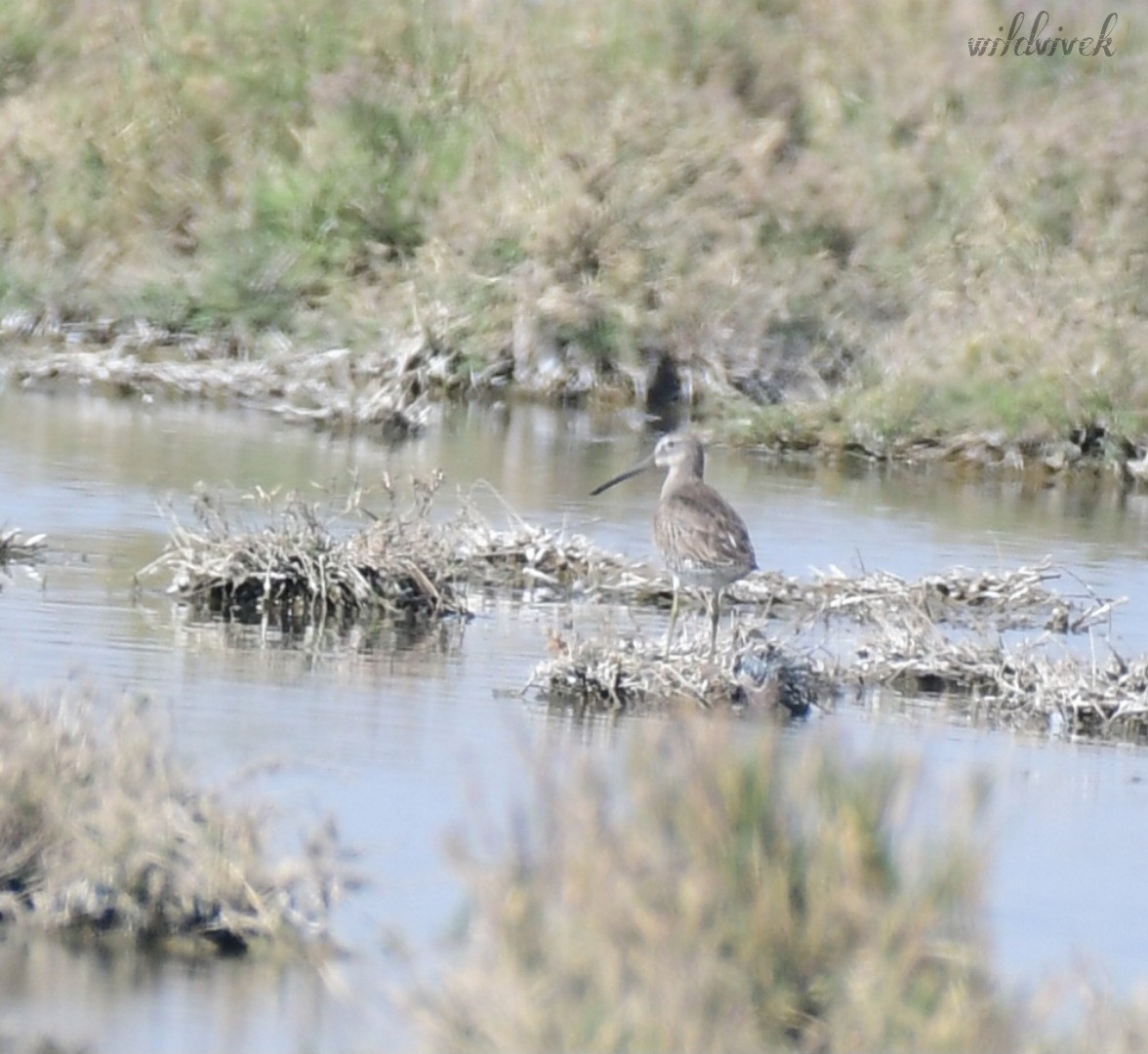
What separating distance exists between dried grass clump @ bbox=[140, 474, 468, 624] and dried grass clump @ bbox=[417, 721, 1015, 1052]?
6409 mm

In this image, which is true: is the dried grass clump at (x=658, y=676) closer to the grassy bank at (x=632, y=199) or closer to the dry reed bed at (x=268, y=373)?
the grassy bank at (x=632, y=199)

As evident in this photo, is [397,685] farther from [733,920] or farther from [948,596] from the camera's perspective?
[733,920]

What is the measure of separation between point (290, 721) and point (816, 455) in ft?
Answer: 39.3

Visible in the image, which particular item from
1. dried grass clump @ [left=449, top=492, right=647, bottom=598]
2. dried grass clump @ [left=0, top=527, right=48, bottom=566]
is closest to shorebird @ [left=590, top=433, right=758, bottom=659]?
dried grass clump @ [left=449, top=492, right=647, bottom=598]

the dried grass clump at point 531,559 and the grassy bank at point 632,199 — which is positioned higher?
the grassy bank at point 632,199

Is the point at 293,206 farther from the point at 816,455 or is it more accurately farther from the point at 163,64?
the point at 816,455

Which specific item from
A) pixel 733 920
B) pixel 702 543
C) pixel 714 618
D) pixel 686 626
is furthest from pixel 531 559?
pixel 733 920

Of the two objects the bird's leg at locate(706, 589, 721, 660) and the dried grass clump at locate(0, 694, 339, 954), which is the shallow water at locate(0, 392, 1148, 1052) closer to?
the dried grass clump at locate(0, 694, 339, 954)

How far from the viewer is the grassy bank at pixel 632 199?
76.0ft

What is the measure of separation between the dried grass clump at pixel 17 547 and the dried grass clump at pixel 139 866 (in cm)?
633

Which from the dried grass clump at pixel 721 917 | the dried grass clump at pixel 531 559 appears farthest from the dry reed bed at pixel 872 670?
the dried grass clump at pixel 721 917

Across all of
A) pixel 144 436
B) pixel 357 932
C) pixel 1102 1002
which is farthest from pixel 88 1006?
pixel 144 436

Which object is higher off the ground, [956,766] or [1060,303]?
[1060,303]

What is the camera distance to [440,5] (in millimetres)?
29484
